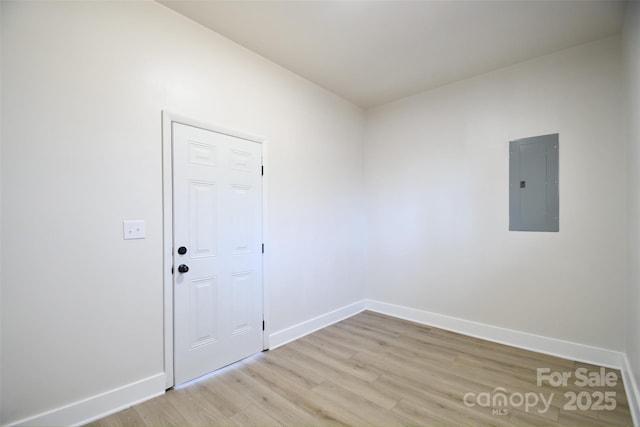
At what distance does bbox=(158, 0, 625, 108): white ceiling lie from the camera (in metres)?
2.27

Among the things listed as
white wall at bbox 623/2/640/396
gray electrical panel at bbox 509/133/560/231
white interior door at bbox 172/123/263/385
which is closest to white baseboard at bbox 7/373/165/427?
white interior door at bbox 172/123/263/385

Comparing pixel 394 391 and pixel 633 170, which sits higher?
pixel 633 170

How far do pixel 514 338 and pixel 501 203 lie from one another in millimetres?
1431

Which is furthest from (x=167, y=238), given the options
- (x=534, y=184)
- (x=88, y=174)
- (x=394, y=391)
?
(x=534, y=184)

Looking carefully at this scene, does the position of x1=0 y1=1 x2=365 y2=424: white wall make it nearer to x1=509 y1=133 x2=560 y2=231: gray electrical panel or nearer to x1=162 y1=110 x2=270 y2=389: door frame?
x1=162 y1=110 x2=270 y2=389: door frame

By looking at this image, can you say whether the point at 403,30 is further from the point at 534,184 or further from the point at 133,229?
the point at 133,229

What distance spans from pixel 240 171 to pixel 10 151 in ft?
4.96

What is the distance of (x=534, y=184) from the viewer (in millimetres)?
2980

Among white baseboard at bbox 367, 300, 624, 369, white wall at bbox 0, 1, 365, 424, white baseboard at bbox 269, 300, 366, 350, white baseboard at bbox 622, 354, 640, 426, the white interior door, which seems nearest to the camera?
white wall at bbox 0, 1, 365, 424

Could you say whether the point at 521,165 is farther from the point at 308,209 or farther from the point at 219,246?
the point at 219,246

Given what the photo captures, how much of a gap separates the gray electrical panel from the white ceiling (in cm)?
92

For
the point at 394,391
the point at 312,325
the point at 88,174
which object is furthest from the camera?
the point at 312,325

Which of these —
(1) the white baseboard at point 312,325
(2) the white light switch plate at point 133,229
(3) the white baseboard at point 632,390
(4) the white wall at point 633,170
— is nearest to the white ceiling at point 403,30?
(4) the white wall at point 633,170

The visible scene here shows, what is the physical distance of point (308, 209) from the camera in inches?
138
